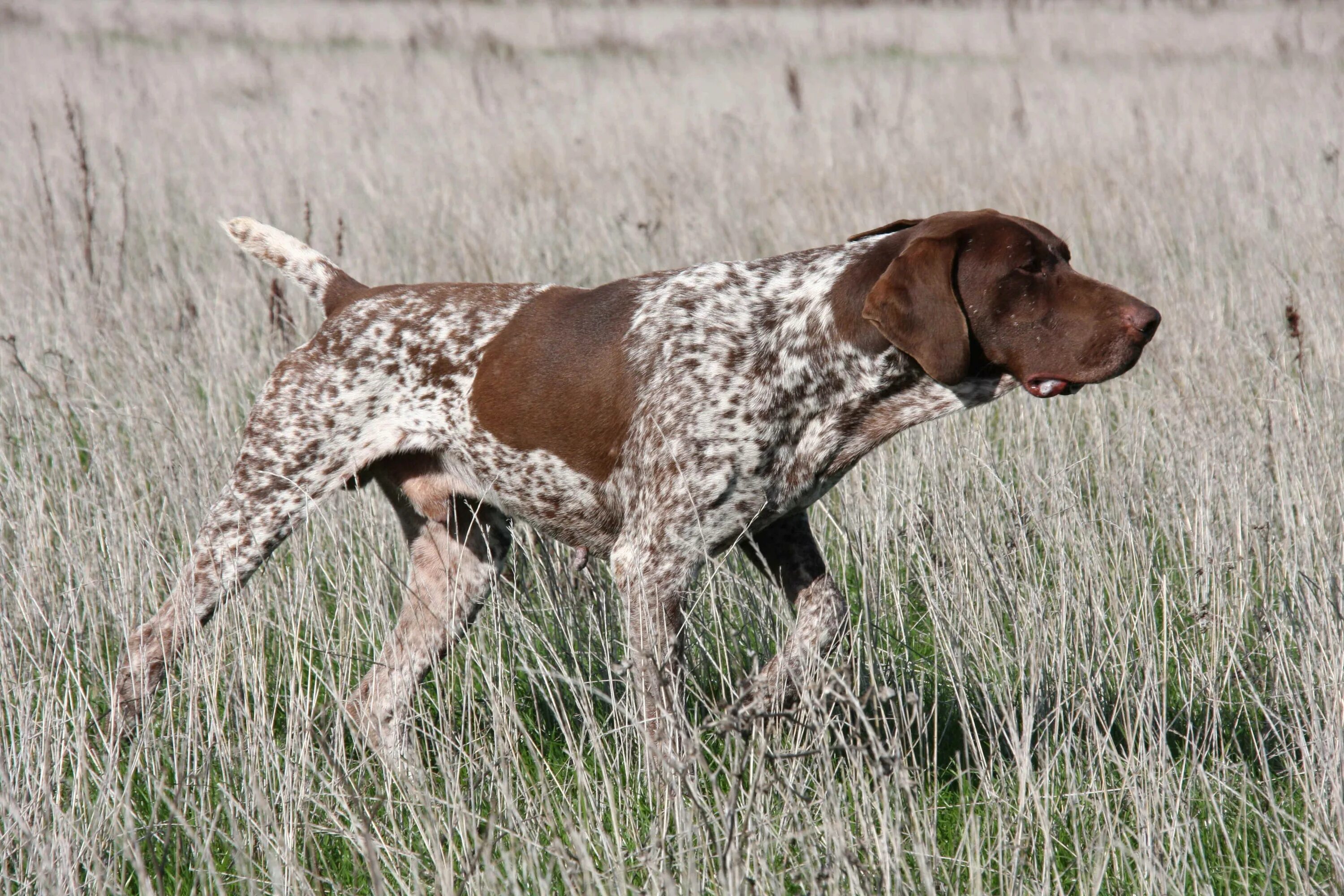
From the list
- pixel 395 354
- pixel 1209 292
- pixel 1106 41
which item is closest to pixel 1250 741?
pixel 395 354

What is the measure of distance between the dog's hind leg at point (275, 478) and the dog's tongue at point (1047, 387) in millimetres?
1549

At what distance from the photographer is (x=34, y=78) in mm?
12375

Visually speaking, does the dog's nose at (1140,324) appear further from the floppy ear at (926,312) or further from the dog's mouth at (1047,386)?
the floppy ear at (926,312)

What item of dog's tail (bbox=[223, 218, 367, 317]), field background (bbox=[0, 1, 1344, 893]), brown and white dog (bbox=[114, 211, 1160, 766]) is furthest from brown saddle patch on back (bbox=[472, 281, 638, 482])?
dog's tail (bbox=[223, 218, 367, 317])

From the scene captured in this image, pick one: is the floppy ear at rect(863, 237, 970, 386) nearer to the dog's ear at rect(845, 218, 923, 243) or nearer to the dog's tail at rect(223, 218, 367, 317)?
the dog's ear at rect(845, 218, 923, 243)

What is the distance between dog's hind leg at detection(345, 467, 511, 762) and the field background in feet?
0.27

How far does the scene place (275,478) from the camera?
3.27 m

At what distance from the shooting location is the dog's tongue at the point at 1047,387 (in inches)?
113

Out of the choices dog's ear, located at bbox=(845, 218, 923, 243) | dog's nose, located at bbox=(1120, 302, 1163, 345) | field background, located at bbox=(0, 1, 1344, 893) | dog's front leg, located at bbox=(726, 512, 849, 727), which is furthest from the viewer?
dog's ear, located at bbox=(845, 218, 923, 243)

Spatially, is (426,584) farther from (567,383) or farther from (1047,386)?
(1047,386)

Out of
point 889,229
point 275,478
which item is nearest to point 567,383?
point 275,478

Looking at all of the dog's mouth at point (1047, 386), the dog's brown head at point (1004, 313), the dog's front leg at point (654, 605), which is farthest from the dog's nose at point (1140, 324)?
the dog's front leg at point (654, 605)

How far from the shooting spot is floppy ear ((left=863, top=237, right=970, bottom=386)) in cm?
283

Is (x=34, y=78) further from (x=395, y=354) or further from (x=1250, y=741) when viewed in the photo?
(x=1250, y=741)
